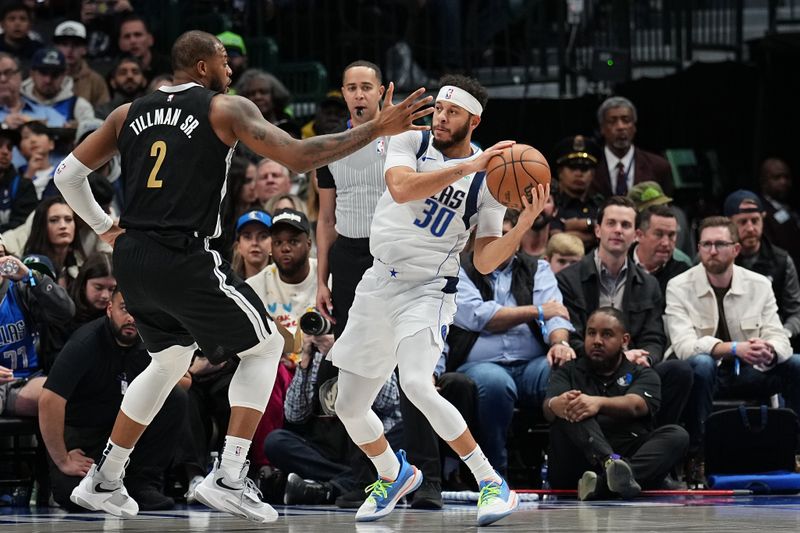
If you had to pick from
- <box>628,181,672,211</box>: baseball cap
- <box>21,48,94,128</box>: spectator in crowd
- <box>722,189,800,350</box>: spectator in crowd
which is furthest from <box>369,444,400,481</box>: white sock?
<box>21,48,94,128</box>: spectator in crowd

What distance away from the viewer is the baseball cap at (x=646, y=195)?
12.2 metres

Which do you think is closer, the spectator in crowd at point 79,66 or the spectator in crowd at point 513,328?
the spectator in crowd at point 513,328

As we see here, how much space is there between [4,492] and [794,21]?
31.4 ft

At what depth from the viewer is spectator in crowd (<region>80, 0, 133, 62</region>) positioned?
50.5 ft

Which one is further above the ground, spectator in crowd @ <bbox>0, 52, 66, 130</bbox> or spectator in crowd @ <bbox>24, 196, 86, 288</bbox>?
spectator in crowd @ <bbox>0, 52, 66, 130</bbox>

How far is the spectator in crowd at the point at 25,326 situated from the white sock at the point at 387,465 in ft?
8.65

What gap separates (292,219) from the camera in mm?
10227

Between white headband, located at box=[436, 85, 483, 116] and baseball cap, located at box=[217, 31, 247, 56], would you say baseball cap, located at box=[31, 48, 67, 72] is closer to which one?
baseball cap, located at box=[217, 31, 247, 56]

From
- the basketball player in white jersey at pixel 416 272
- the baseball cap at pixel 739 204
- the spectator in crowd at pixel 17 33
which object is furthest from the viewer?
the spectator in crowd at pixel 17 33

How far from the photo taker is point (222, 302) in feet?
23.8

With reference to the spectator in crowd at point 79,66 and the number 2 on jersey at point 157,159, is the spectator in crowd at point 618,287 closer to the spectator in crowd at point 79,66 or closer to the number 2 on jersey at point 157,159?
the number 2 on jersey at point 157,159

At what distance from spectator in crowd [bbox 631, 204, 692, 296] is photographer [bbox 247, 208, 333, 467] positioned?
2597 millimetres

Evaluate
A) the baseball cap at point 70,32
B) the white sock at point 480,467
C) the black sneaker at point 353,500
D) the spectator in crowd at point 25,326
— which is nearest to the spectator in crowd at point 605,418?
the black sneaker at point 353,500

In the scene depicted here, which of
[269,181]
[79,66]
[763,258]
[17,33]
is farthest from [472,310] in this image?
[17,33]
